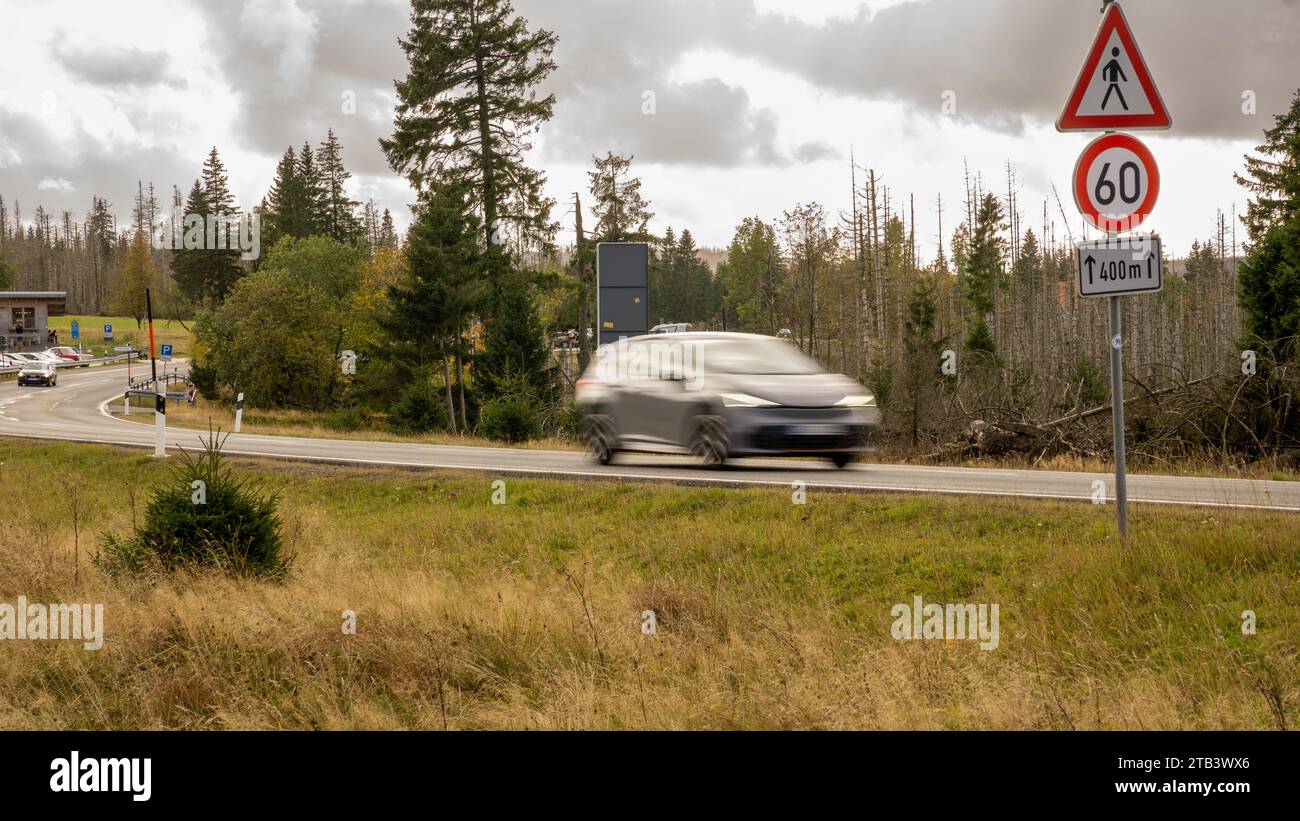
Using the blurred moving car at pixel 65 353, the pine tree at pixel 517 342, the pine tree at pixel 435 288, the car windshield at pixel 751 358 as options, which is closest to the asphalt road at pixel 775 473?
the car windshield at pixel 751 358

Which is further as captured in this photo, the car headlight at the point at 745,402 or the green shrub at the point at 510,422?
the green shrub at the point at 510,422

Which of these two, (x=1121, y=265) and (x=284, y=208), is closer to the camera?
(x=1121, y=265)

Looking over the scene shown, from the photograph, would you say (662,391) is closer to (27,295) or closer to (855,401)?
(855,401)

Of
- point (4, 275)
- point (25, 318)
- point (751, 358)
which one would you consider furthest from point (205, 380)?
point (4, 275)

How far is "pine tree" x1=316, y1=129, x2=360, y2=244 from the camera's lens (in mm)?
88188

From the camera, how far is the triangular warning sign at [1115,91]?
7.03 metres

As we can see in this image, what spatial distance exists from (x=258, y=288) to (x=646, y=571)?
162 ft

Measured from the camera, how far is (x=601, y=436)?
599 inches

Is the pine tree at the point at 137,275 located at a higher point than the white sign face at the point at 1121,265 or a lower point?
higher

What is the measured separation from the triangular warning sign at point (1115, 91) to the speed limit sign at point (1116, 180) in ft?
0.47

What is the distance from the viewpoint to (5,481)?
22078 millimetres

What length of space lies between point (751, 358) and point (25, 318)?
10839cm

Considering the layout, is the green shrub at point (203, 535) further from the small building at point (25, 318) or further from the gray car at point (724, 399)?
the small building at point (25, 318)
